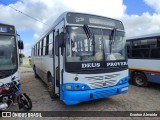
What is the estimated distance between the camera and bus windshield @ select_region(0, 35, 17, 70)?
18.4ft

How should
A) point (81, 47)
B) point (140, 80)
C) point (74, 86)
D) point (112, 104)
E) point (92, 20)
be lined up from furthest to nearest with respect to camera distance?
1. point (140, 80)
2. point (112, 104)
3. point (92, 20)
4. point (81, 47)
5. point (74, 86)

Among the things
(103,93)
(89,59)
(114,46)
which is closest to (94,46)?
(89,59)

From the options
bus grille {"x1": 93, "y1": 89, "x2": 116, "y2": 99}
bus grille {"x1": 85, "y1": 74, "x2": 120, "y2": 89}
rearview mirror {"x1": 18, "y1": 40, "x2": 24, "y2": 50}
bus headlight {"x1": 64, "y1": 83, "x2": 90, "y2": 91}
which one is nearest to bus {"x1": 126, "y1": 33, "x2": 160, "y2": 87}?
bus grille {"x1": 85, "y1": 74, "x2": 120, "y2": 89}

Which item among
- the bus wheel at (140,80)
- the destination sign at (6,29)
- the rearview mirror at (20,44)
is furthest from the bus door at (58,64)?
the bus wheel at (140,80)

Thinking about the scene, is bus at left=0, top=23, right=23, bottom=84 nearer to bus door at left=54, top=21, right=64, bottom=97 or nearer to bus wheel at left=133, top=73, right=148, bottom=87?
bus door at left=54, top=21, right=64, bottom=97

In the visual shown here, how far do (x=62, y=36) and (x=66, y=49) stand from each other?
1.38ft

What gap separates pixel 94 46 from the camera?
17.5 ft

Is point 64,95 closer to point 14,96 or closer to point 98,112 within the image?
point 98,112

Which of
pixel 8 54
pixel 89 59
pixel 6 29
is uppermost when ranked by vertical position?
pixel 6 29

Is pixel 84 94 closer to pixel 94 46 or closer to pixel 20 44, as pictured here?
pixel 94 46

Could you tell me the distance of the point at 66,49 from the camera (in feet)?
16.5

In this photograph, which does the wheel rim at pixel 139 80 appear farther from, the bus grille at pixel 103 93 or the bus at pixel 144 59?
the bus grille at pixel 103 93

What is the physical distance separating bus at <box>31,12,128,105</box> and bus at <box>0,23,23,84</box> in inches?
58.8

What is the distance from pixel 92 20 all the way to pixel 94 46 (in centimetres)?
91
